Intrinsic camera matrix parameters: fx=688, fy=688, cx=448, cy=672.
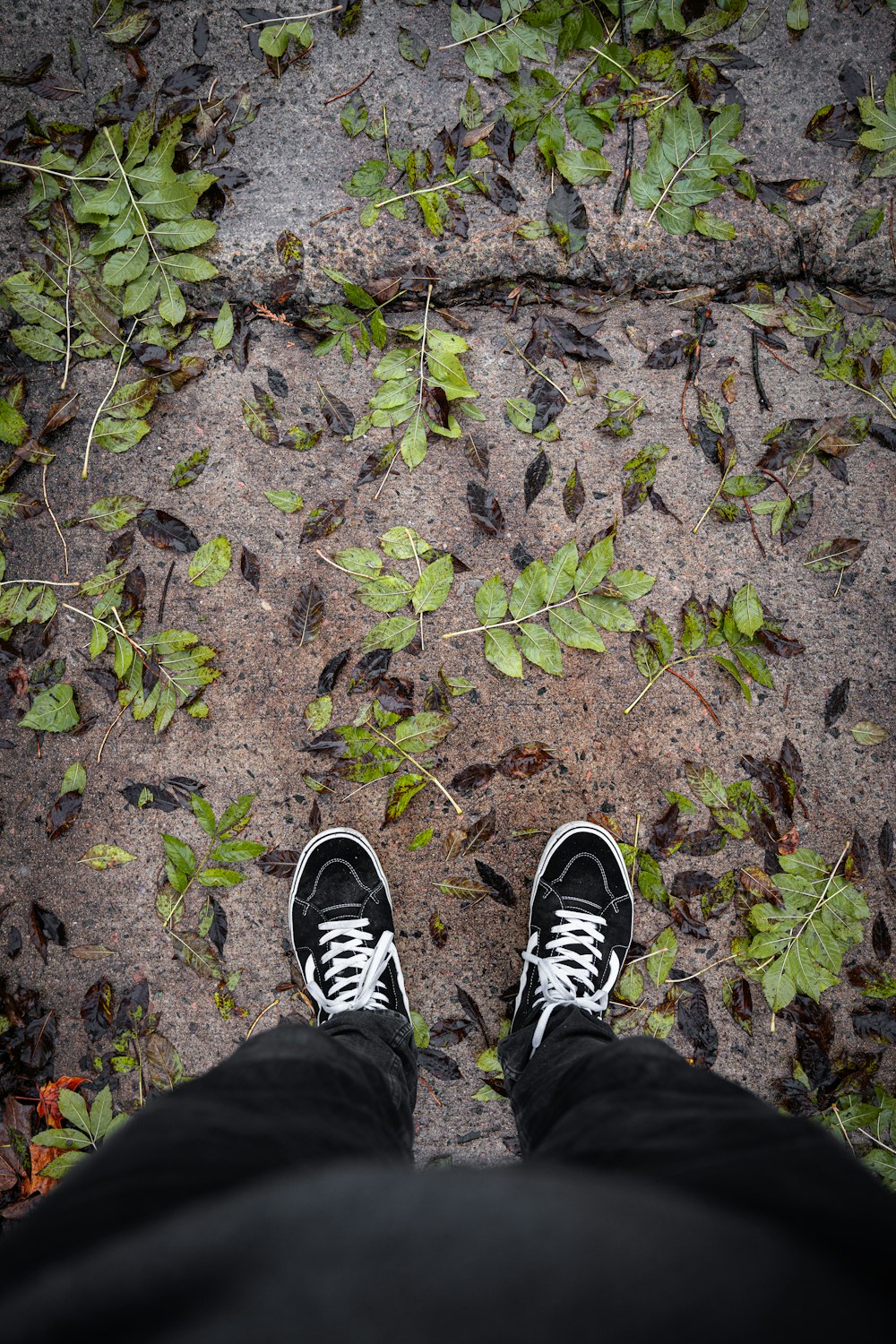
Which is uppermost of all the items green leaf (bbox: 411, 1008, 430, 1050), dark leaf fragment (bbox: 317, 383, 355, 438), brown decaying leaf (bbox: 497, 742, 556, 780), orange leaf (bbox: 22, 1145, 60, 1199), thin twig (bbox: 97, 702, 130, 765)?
dark leaf fragment (bbox: 317, 383, 355, 438)

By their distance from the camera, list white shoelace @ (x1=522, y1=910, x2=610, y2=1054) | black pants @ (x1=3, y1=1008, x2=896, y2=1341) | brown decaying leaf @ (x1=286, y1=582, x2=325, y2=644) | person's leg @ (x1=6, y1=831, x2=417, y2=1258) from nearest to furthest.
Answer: black pants @ (x1=3, y1=1008, x2=896, y2=1341) < person's leg @ (x1=6, y1=831, x2=417, y2=1258) < white shoelace @ (x1=522, y1=910, x2=610, y2=1054) < brown decaying leaf @ (x1=286, y1=582, x2=325, y2=644)

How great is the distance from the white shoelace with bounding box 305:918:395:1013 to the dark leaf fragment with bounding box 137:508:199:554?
103 cm

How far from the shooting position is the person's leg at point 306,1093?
Answer: 2.62ft

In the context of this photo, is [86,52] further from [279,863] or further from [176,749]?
[279,863]

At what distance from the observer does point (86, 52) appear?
1.72 meters

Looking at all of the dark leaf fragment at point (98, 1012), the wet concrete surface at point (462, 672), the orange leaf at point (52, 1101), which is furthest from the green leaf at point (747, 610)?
the orange leaf at point (52, 1101)

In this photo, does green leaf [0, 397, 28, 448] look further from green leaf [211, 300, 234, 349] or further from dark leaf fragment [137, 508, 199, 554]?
green leaf [211, 300, 234, 349]

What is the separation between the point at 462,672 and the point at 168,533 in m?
0.85

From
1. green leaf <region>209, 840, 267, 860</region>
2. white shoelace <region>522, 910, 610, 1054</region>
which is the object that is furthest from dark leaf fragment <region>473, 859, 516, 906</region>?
green leaf <region>209, 840, 267, 860</region>

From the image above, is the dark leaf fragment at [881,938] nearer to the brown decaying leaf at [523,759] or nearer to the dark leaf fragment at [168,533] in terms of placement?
the brown decaying leaf at [523,759]

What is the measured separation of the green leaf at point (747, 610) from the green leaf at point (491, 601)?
1.98 feet

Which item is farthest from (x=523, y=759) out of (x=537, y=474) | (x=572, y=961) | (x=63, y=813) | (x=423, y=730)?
(x=63, y=813)

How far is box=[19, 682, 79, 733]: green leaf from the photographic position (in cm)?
177

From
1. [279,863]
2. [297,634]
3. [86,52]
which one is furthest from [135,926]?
[86,52]
